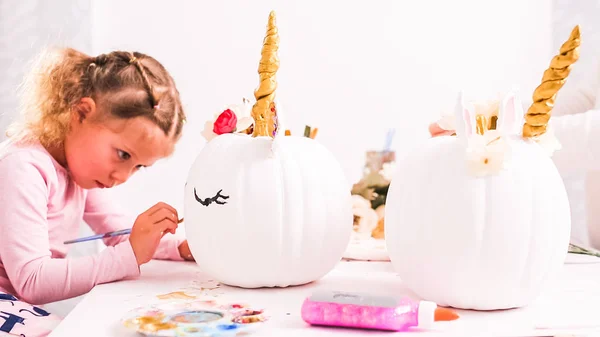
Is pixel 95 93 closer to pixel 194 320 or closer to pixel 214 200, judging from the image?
pixel 214 200

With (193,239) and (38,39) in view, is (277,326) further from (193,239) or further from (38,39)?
(38,39)

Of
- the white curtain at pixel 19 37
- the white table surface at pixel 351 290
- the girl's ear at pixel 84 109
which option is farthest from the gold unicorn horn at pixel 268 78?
the white curtain at pixel 19 37

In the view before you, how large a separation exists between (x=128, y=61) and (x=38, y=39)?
0.54 m

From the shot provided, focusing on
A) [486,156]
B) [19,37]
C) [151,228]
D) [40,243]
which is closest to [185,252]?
[151,228]

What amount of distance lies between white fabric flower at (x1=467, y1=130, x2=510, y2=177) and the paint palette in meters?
0.24

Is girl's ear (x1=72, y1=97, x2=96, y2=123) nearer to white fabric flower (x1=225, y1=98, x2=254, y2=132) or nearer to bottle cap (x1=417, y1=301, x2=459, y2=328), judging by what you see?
white fabric flower (x1=225, y1=98, x2=254, y2=132)

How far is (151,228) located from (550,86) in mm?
553

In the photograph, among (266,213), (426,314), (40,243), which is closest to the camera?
(426,314)

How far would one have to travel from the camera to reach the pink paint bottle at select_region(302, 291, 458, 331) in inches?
22.5

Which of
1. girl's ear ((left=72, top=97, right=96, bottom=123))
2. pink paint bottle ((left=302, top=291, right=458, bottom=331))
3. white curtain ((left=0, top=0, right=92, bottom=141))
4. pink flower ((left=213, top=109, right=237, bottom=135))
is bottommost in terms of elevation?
pink paint bottle ((left=302, top=291, right=458, bottom=331))

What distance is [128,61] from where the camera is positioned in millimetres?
1126

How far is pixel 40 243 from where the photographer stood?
0.94 m

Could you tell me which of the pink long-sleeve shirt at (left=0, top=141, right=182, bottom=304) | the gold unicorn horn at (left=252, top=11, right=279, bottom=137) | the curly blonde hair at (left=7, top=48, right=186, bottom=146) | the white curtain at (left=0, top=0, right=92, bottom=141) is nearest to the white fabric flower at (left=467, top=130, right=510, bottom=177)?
the gold unicorn horn at (left=252, top=11, right=279, bottom=137)

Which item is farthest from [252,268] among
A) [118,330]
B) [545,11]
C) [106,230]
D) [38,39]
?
[545,11]
